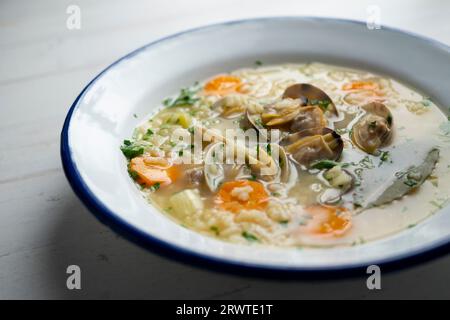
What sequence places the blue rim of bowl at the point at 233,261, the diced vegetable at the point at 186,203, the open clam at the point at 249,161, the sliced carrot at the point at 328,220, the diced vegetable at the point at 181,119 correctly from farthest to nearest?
the diced vegetable at the point at 181,119
the open clam at the point at 249,161
the diced vegetable at the point at 186,203
the sliced carrot at the point at 328,220
the blue rim of bowl at the point at 233,261

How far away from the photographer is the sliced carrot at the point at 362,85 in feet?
12.5

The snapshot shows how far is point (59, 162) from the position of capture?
3652mm

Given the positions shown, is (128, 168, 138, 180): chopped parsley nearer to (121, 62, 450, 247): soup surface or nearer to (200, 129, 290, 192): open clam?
(121, 62, 450, 247): soup surface

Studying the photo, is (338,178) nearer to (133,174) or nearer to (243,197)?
(243,197)

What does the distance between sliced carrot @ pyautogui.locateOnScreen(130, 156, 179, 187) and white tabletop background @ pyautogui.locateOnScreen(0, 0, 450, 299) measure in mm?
329

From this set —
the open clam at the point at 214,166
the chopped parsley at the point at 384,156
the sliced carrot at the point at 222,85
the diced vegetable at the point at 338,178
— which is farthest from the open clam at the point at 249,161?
the sliced carrot at the point at 222,85

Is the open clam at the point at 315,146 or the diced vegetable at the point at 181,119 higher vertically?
the diced vegetable at the point at 181,119

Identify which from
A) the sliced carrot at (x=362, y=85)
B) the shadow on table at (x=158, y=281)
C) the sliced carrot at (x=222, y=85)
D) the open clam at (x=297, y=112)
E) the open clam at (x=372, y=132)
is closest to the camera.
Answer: the shadow on table at (x=158, y=281)

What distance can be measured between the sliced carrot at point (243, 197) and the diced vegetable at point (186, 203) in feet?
0.36

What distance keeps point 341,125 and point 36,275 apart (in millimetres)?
1874

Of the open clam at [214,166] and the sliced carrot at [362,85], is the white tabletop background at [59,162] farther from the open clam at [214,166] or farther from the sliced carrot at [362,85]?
the sliced carrot at [362,85]

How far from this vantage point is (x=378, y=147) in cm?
322

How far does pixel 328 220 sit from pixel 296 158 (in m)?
0.52

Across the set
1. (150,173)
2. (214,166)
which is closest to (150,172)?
(150,173)
